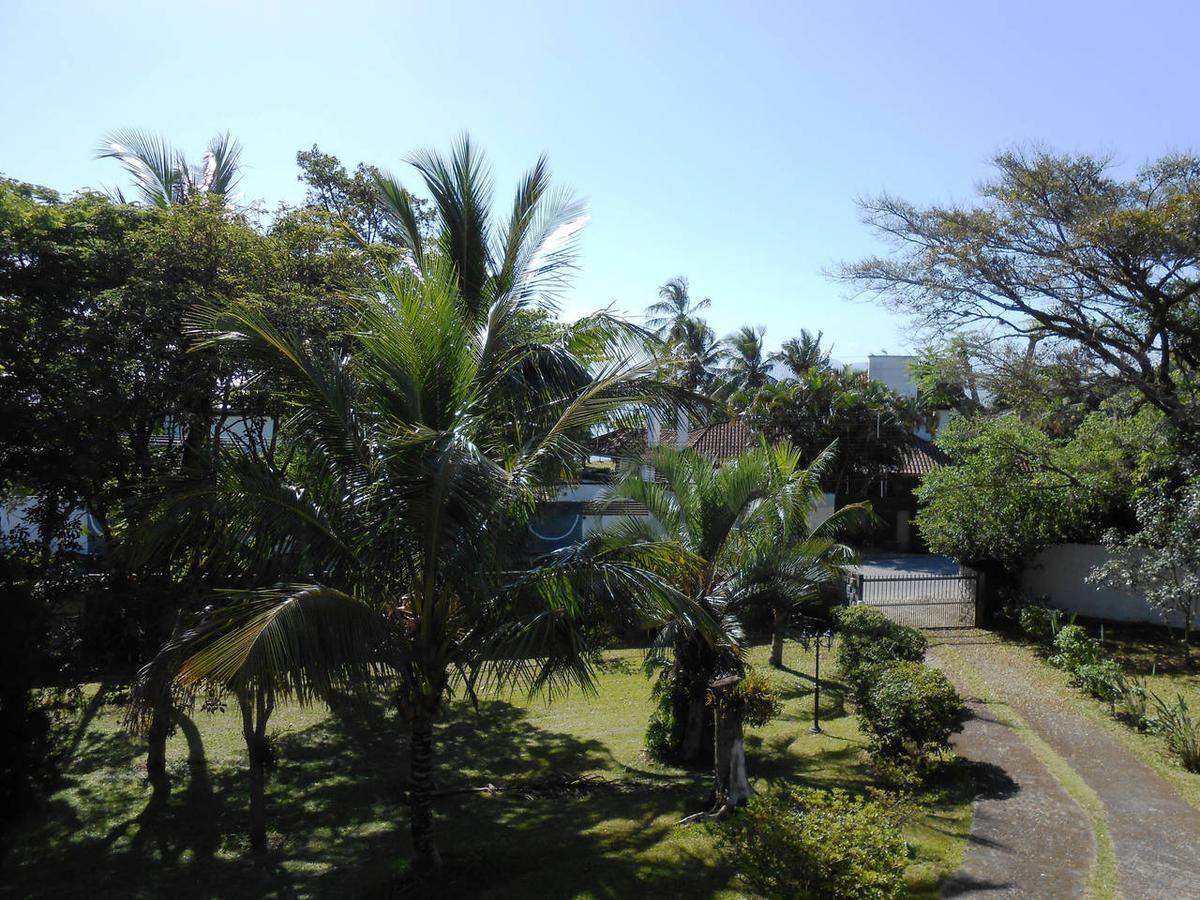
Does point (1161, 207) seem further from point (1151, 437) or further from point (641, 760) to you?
point (641, 760)

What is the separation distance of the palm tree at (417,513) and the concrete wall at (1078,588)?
13139mm

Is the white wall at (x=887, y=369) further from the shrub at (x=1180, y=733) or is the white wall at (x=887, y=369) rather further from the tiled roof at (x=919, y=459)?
the shrub at (x=1180, y=733)

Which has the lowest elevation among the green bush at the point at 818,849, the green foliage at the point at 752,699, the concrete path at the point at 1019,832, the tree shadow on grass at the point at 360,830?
the tree shadow on grass at the point at 360,830

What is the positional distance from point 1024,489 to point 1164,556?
312 cm

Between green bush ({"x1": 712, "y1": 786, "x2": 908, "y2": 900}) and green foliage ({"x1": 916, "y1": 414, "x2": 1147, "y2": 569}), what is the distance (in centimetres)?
1145

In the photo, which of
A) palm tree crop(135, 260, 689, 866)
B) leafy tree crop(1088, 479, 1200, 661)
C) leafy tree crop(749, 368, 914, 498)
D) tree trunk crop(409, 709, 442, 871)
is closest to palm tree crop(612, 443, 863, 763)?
palm tree crop(135, 260, 689, 866)

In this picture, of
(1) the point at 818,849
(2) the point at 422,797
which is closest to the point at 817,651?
(1) the point at 818,849

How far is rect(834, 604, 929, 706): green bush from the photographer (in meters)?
12.2

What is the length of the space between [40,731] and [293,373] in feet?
13.5

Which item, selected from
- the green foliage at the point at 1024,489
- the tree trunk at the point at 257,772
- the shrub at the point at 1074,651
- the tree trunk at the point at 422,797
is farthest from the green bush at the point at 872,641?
the tree trunk at the point at 257,772

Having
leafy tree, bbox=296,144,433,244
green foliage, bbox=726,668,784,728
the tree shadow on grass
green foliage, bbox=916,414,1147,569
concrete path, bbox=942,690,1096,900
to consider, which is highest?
leafy tree, bbox=296,144,433,244

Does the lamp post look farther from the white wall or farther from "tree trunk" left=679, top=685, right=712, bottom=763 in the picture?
the white wall

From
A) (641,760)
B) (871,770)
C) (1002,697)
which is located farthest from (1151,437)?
(641,760)

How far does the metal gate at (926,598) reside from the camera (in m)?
17.6
